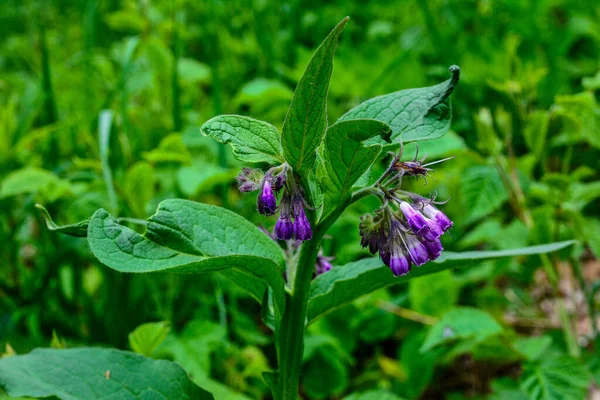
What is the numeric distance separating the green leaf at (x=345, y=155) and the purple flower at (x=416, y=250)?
14cm

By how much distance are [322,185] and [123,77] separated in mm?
1936

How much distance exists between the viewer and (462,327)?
71.2 inches

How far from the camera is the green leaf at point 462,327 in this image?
1.78 meters

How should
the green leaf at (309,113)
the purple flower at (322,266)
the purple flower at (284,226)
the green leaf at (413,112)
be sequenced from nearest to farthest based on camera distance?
1. the green leaf at (309,113)
2. the purple flower at (284,226)
3. the green leaf at (413,112)
4. the purple flower at (322,266)

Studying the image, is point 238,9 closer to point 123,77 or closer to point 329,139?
point 123,77

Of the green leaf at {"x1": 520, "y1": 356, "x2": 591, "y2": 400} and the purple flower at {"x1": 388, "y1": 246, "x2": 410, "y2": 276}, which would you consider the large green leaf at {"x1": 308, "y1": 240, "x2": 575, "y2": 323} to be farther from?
the green leaf at {"x1": 520, "y1": 356, "x2": 591, "y2": 400}

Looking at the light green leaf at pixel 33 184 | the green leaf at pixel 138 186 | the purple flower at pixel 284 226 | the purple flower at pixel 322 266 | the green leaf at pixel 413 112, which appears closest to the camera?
the purple flower at pixel 284 226

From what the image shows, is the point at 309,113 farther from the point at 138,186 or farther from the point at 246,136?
the point at 138,186

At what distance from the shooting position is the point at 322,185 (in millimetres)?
1102

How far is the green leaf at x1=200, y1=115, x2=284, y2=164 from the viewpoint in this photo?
3.42 ft

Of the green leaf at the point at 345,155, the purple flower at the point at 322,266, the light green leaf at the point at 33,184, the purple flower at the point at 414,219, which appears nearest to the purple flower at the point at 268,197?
the green leaf at the point at 345,155

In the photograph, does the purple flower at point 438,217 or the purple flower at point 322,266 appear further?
the purple flower at point 322,266

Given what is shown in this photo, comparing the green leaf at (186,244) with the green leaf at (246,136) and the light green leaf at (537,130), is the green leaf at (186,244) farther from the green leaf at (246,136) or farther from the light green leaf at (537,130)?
the light green leaf at (537,130)

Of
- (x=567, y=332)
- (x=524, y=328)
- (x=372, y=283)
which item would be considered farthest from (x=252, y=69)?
(x=372, y=283)
